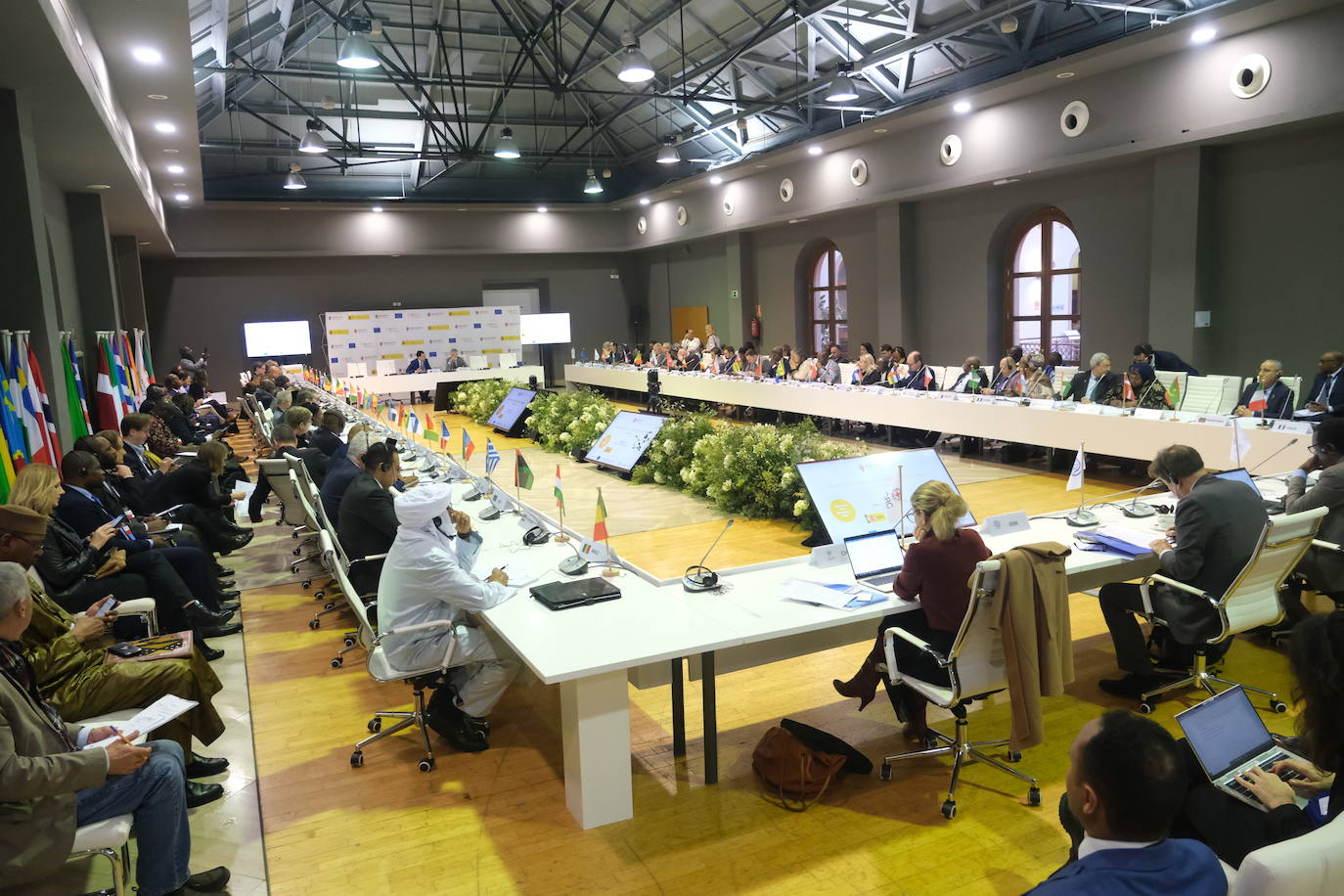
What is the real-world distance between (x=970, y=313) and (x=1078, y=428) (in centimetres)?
540

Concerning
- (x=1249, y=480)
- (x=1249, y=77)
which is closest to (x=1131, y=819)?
(x=1249, y=480)

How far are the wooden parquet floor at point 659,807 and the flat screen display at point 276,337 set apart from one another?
15927 mm

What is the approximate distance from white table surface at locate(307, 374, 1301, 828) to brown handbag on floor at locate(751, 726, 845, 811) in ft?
1.12

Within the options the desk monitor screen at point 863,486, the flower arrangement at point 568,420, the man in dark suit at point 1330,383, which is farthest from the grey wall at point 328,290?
the desk monitor screen at point 863,486

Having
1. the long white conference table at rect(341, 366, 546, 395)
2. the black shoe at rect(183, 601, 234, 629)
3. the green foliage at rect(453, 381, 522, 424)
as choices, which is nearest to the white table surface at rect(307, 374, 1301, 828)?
the black shoe at rect(183, 601, 234, 629)

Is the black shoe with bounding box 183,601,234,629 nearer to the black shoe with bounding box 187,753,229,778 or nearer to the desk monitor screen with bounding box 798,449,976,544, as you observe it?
the black shoe with bounding box 187,753,229,778

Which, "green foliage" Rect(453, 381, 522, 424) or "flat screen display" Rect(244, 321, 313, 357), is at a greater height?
"flat screen display" Rect(244, 321, 313, 357)

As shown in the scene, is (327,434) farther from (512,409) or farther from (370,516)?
(512,409)

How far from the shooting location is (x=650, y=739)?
3.75 metres

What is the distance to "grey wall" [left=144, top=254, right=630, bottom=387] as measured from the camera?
1842cm

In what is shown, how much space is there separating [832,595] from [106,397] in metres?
7.92

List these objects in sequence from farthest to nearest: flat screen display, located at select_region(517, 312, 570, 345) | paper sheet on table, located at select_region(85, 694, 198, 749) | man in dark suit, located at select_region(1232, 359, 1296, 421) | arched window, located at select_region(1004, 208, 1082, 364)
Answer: flat screen display, located at select_region(517, 312, 570, 345)
arched window, located at select_region(1004, 208, 1082, 364)
man in dark suit, located at select_region(1232, 359, 1296, 421)
paper sheet on table, located at select_region(85, 694, 198, 749)

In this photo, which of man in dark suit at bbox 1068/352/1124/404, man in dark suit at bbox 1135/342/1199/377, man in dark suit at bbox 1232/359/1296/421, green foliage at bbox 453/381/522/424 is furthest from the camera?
green foliage at bbox 453/381/522/424

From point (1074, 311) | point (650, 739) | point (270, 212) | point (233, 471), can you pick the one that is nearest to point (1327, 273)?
point (1074, 311)
